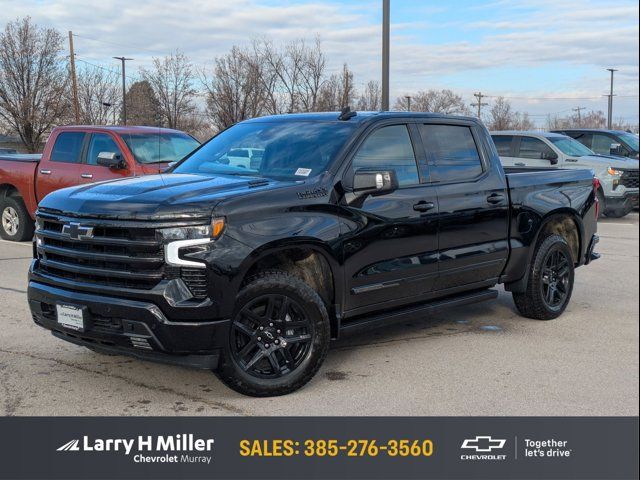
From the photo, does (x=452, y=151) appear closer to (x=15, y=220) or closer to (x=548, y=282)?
(x=548, y=282)

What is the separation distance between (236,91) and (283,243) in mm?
26517

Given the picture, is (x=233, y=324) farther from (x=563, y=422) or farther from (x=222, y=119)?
(x=222, y=119)

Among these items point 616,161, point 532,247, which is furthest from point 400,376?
point 616,161

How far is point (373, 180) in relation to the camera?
477cm

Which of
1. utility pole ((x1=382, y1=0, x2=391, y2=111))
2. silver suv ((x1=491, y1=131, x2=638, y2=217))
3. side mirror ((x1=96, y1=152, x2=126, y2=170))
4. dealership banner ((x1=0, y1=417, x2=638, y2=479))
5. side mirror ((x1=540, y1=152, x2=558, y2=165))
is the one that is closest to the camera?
dealership banner ((x1=0, y1=417, x2=638, y2=479))

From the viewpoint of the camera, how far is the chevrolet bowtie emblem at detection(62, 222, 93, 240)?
428 centimetres

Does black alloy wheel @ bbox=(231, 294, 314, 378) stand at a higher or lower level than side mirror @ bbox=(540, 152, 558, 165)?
lower

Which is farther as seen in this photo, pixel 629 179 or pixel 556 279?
pixel 629 179

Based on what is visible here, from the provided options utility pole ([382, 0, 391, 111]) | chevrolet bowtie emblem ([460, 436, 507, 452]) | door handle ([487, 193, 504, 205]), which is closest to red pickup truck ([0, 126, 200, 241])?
door handle ([487, 193, 504, 205])

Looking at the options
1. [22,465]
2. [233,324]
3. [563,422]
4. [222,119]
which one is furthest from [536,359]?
[222,119]

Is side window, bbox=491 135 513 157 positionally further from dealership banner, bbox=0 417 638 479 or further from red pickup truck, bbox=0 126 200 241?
dealership banner, bbox=0 417 638 479

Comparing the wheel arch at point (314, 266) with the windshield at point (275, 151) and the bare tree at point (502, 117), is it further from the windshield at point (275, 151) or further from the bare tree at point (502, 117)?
the bare tree at point (502, 117)

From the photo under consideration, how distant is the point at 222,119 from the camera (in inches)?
1148

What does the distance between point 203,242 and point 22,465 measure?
1524 mm
